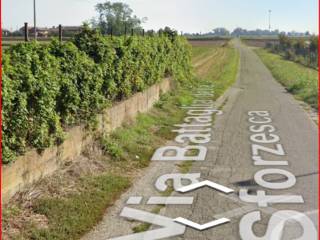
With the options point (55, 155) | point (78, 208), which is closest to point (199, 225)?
point (78, 208)

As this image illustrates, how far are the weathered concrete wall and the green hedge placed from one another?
16 cm

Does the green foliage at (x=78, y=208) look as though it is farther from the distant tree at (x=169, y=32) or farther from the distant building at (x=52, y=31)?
the distant tree at (x=169, y=32)

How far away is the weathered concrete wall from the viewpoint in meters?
6.25

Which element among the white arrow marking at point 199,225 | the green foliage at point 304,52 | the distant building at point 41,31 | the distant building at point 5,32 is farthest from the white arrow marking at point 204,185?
the green foliage at point 304,52

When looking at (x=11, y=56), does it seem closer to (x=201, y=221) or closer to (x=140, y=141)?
(x=201, y=221)

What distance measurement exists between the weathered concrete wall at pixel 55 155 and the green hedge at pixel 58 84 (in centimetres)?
16

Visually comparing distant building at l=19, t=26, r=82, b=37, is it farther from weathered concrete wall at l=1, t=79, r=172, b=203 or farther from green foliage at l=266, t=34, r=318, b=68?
green foliage at l=266, t=34, r=318, b=68

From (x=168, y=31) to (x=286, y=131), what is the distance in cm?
1149

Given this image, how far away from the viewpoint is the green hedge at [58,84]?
6250 mm

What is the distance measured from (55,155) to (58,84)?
3.75 ft

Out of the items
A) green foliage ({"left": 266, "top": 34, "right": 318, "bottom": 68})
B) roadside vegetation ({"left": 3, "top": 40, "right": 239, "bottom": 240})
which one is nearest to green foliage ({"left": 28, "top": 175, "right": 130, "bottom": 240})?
roadside vegetation ({"left": 3, "top": 40, "right": 239, "bottom": 240})

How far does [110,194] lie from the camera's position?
734cm

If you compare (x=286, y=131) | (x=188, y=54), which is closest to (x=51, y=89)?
(x=286, y=131)

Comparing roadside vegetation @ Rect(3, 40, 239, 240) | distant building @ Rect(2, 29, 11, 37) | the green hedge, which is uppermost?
distant building @ Rect(2, 29, 11, 37)
